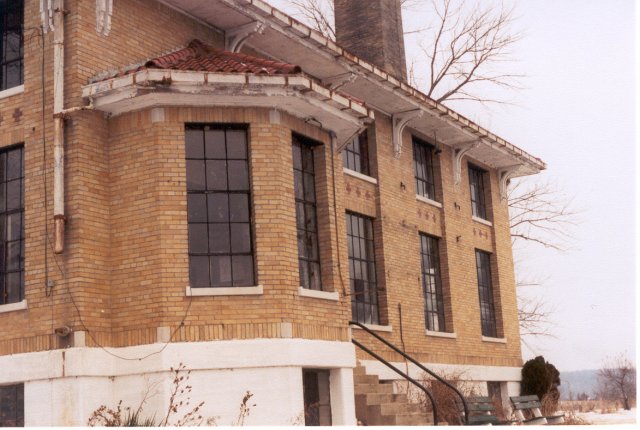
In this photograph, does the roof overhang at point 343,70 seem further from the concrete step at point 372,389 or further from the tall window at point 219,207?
the concrete step at point 372,389

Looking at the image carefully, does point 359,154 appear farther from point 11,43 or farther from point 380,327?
point 11,43

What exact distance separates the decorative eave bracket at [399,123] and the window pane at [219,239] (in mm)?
7790

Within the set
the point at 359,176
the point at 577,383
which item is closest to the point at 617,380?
the point at 577,383

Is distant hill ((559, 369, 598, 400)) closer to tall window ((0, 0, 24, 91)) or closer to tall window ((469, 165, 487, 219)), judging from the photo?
tall window ((469, 165, 487, 219))

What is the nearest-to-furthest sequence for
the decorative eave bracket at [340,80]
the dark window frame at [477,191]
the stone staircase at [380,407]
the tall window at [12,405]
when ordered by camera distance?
the tall window at [12,405] < the stone staircase at [380,407] < the decorative eave bracket at [340,80] < the dark window frame at [477,191]

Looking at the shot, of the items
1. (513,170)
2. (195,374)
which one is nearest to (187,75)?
(195,374)

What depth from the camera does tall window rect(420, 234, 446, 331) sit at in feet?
69.4

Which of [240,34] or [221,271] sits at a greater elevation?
[240,34]

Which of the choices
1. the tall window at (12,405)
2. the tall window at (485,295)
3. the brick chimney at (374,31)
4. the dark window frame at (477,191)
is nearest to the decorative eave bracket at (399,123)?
the brick chimney at (374,31)

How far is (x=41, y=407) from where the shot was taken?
41.6 ft

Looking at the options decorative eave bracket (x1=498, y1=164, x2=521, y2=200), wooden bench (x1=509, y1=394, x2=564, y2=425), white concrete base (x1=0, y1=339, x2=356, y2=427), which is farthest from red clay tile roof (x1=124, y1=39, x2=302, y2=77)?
decorative eave bracket (x1=498, y1=164, x2=521, y2=200)

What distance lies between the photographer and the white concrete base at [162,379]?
12.5m

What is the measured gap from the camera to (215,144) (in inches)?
538

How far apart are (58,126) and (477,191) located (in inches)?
565
